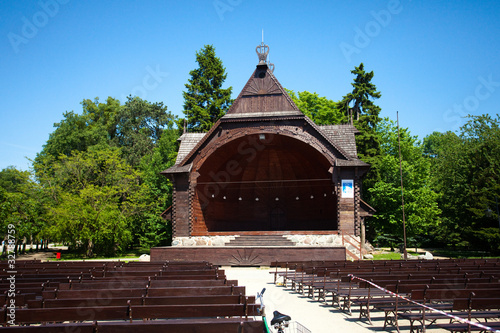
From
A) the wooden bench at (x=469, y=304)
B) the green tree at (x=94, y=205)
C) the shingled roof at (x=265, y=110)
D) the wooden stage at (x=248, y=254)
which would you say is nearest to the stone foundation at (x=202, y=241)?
the wooden stage at (x=248, y=254)

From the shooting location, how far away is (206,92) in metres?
44.9

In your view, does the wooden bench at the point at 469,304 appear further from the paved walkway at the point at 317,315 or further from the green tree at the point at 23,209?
the green tree at the point at 23,209

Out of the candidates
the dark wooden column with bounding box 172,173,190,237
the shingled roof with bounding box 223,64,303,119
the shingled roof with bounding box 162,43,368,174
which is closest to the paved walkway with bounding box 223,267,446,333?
the dark wooden column with bounding box 172,173,190,237

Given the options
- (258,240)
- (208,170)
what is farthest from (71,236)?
(258,240)

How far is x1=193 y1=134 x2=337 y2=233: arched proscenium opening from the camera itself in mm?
31922

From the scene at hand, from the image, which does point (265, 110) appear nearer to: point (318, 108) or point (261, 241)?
point (261, 241)

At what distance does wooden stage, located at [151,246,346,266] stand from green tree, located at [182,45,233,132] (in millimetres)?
21786

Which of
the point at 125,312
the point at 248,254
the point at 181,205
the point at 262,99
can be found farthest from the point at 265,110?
the point at 125,312

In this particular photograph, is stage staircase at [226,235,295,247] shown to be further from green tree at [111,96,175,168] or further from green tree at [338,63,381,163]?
green tree at [111,96,175,168]

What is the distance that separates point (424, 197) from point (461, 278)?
2670 cm

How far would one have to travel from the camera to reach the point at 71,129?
4903 centimetres

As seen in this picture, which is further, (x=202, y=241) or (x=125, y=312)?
(x=202, y=241)

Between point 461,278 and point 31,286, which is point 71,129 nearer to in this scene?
point 31,286

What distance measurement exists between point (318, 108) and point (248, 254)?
90.7ft
